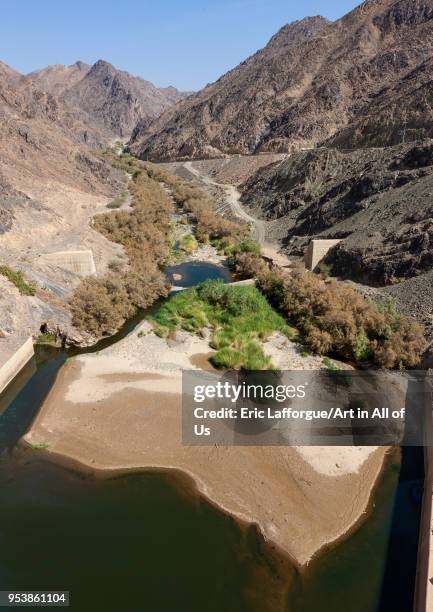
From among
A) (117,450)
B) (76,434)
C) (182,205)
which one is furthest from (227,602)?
(182,205)

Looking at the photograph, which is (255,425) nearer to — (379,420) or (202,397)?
(202,397)

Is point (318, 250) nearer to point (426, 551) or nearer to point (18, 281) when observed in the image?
point (18, 281)

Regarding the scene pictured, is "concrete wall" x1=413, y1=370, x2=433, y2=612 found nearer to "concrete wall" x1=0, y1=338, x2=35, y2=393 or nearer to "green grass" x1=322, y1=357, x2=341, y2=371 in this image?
"green grass" x1=322, y1=357, x2=341, y2=371

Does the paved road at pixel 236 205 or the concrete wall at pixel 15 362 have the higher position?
the paved road at pixel 236 205

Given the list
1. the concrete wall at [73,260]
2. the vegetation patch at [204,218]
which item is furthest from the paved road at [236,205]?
the concrete wall at [73,260]

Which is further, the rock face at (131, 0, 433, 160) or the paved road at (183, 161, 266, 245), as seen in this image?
the rock face at (131, 0, 433, 160)

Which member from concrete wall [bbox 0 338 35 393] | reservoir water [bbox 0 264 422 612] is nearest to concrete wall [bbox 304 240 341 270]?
reservoir water [bbox 0 264 422 612]

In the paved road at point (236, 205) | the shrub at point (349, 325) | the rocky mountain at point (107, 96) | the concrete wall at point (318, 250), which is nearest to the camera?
the shrub at point (349, 325)

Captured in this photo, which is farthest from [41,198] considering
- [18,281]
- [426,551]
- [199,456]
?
[426,551]

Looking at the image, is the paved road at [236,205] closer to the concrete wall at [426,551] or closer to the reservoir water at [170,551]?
the concrete wall at [426,551]
